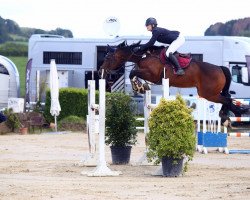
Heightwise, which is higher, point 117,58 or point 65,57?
point 65,57

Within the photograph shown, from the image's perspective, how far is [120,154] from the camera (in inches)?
595

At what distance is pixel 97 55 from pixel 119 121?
Answer: 15.9 metres

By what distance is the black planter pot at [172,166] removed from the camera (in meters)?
13.0

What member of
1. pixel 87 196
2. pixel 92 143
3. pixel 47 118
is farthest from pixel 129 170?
pixel 47 118

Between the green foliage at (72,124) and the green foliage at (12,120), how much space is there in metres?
1.79

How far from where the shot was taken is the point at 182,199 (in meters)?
10.1

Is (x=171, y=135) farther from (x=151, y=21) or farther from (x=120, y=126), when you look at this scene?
(x=151, y=21)

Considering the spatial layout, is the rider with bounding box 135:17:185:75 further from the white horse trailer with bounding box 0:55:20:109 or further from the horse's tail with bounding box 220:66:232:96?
the white horse trailer with bounding box 0:55:20:109

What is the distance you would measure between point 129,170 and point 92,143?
87cm

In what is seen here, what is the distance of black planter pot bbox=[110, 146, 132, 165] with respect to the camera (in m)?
15.1

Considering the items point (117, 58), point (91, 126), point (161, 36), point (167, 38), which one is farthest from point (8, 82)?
point (91, 126)

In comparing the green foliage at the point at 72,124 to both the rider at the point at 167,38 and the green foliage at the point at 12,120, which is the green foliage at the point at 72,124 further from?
the rider at the point at 167,38

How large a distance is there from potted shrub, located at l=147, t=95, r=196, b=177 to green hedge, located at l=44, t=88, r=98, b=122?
1361 cm

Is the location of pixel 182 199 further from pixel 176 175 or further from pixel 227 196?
pixel 176 175
